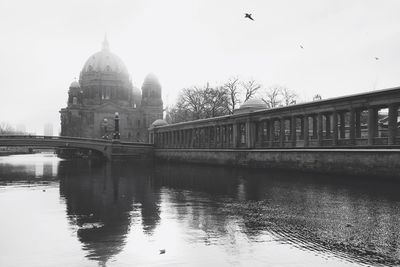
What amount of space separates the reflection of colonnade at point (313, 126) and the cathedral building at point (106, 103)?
51.6 metres

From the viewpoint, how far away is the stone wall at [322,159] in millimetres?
23375

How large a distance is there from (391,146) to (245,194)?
1139 centimetres

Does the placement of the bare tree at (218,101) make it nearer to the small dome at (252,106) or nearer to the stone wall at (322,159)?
the small dome at (252,106)

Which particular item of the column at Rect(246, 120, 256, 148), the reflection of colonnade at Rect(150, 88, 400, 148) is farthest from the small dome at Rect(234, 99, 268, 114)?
the column at Rect(246, 120, 256, 148)

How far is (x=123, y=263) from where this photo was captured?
7.47 m

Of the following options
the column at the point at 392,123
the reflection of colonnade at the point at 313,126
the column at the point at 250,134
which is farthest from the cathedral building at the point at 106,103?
the column at the point at 392,123

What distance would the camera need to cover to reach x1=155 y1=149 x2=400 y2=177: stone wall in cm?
2338

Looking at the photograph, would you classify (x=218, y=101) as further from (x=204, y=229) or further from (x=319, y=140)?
(x=204, y=229)

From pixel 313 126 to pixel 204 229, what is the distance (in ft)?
97.7

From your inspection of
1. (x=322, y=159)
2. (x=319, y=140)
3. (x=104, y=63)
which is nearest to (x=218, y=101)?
(x=319, y=140)

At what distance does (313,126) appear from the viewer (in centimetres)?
3822

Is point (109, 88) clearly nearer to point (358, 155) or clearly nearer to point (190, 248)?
point (358, 155)

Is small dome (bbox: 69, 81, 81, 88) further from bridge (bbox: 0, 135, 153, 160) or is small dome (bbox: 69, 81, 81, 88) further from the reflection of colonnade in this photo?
the reflection of colonnade

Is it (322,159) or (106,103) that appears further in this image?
(106,103)
